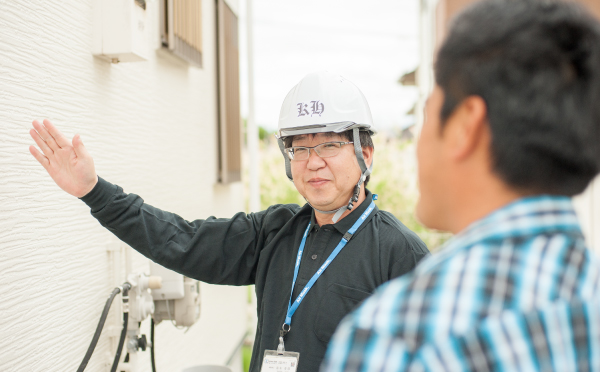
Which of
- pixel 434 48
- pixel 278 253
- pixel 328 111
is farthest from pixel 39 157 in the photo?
pixel 434 48

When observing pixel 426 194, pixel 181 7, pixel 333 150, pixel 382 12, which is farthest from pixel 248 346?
pixel 382 12

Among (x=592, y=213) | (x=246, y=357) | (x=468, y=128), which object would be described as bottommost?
(x=246, y=357)

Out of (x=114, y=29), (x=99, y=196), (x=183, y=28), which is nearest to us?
(x=99, y=196)

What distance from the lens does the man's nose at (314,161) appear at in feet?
6.42

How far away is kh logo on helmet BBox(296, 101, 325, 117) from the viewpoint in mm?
1961

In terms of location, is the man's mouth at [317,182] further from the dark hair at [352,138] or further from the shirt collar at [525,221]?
the shirt collar at [525,221]

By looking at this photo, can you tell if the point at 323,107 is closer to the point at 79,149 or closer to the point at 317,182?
the point at 317,182

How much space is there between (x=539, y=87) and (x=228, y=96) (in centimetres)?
391

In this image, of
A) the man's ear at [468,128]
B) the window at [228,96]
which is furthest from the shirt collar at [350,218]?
the window at [228,96]

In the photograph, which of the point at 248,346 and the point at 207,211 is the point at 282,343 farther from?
the point at 248,346

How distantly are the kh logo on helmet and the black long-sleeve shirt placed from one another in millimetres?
384

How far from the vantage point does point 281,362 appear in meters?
1.75

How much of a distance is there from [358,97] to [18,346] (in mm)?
1458

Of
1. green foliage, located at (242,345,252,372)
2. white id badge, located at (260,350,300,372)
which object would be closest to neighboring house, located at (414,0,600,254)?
green foliage, located at (242,345,252,372)
